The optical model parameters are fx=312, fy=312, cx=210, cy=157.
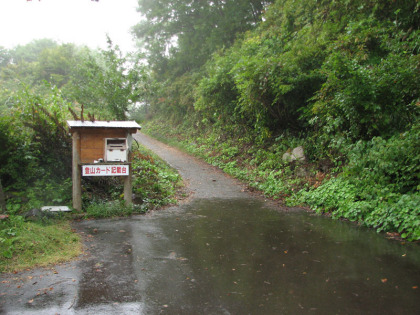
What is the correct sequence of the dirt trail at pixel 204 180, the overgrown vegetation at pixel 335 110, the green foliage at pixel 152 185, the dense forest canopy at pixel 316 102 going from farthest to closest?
1. the dirt trail at pixel 204 180
2. the green foliage at pixel 152 185
3. the dense forest canopy at pixel 316 102
4. the overgrown vegetation at pixel 335 110

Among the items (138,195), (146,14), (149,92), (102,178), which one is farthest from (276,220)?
(146,14)

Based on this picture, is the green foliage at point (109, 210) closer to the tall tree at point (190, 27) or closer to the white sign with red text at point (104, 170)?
the white sign with red text at point (104, 170)

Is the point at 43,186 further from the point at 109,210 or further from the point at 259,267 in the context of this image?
the point at 259,267

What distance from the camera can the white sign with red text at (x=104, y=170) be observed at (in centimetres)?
703

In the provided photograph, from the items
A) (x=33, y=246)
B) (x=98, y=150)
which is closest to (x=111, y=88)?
(x=98, y=150)

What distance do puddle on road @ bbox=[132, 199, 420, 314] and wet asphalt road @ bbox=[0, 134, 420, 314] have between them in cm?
1

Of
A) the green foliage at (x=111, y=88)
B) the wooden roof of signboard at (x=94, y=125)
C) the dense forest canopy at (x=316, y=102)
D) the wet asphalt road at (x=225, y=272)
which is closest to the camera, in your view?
the wet asphalt road at (x=225, y=272)

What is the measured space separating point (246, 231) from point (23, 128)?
21.2 ft

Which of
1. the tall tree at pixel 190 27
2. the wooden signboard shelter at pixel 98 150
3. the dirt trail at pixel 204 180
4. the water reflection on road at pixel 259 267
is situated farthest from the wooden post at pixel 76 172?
the tall tree at pixel 190 27

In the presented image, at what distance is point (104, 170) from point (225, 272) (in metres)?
4.11

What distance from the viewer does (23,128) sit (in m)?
8.27

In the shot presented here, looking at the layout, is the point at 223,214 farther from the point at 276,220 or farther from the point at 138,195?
the point at 138,195

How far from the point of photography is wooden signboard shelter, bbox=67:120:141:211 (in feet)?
23.2

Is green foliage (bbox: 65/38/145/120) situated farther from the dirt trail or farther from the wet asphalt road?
the wet asphalt road
